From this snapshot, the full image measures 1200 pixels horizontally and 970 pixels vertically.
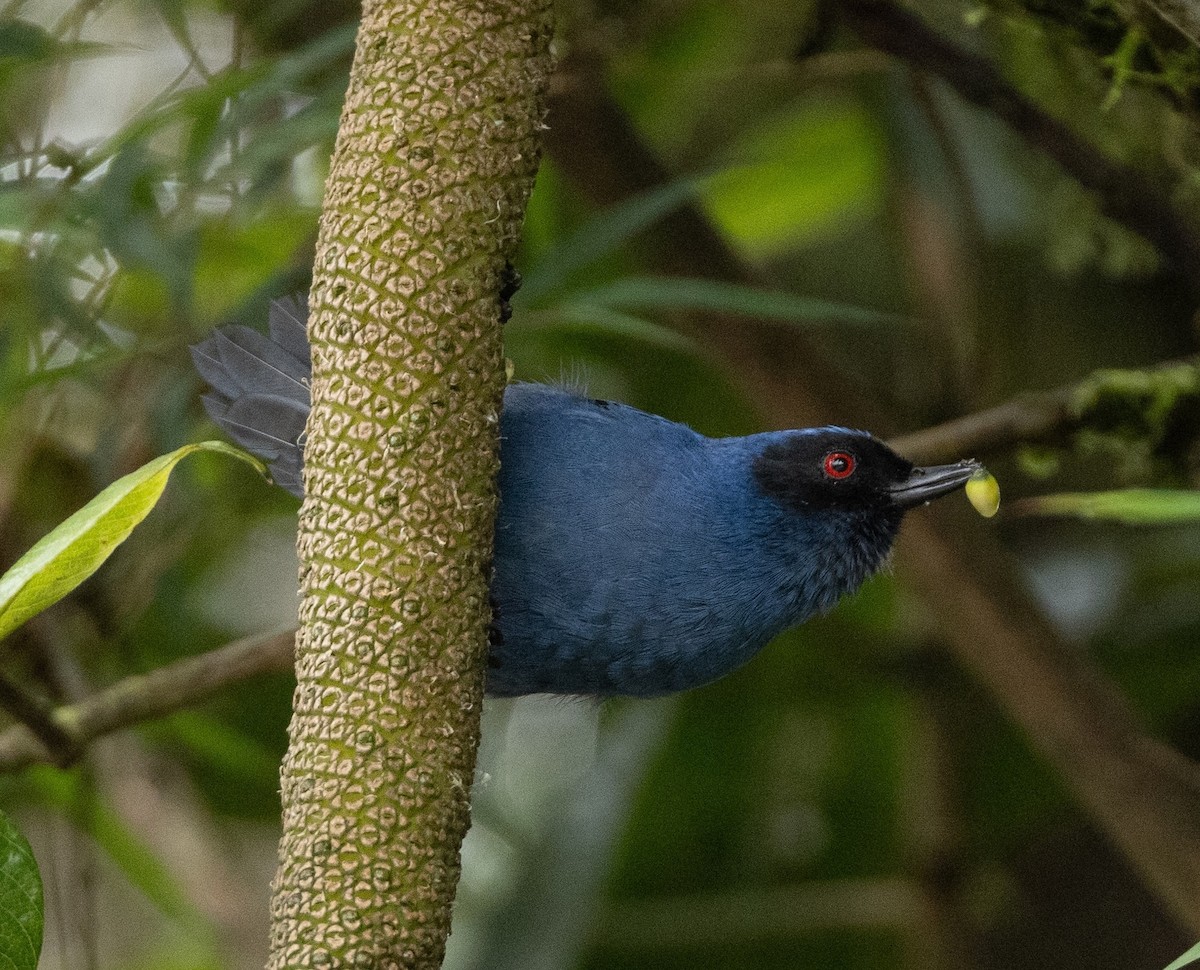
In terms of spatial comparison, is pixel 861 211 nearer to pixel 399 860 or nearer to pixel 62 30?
pixel 62 30

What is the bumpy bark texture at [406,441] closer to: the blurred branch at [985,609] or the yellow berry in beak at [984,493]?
the yellow berry in beak at [984,493]

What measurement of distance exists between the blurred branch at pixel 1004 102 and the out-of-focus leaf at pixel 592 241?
0.47 meters

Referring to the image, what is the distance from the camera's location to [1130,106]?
3203mm

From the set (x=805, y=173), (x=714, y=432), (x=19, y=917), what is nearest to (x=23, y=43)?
(x=19, y=917)

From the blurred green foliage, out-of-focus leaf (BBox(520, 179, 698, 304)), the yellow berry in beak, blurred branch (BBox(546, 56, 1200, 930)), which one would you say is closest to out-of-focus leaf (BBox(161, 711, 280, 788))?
the blurred green foliage

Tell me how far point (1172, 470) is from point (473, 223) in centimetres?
188

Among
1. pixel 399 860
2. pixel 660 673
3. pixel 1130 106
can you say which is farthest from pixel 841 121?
pixel 399 860

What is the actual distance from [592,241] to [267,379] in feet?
2.14

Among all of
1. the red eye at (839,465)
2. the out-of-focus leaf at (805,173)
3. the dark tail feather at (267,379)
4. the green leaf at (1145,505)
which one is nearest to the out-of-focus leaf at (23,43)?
the dark tail feather at (267,379)

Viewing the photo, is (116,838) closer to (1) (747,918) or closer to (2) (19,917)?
(1) (747,918)

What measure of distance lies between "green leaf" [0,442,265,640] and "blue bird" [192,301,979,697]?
34.4 inches

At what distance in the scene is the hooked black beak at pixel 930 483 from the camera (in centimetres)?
251

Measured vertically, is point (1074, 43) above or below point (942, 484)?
above

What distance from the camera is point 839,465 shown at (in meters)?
2.66
